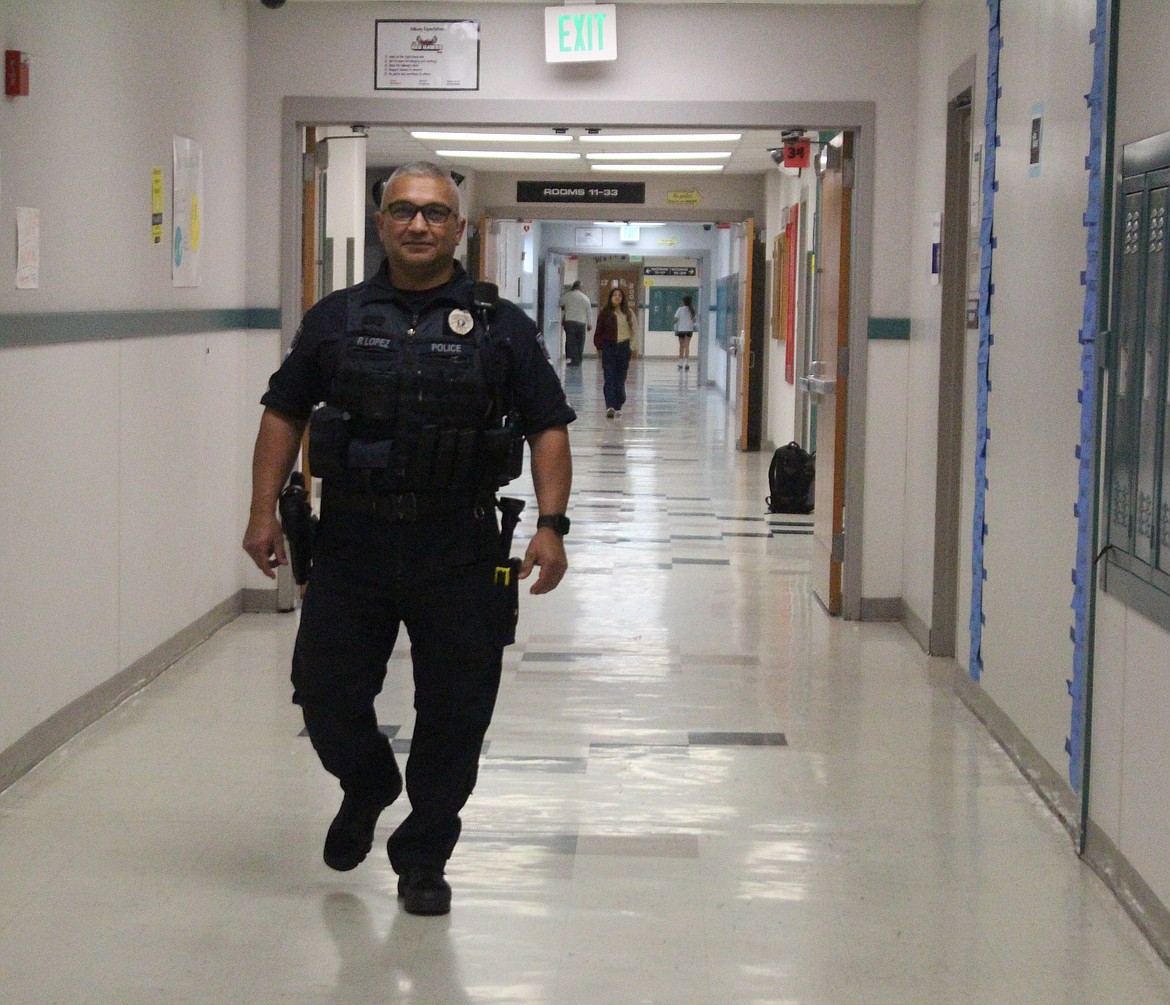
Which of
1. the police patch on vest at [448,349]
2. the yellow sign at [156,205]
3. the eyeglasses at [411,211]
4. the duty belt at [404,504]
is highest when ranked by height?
the yellow sign at [156,205]

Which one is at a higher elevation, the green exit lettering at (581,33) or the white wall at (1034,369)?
the green exit lettering at (581,33)

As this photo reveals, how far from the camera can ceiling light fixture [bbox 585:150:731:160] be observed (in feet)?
44.2

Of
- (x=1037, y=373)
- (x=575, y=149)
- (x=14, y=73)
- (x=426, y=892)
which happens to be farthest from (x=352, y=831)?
(x=575, y=149)

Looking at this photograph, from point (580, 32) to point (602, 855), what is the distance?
3841mm

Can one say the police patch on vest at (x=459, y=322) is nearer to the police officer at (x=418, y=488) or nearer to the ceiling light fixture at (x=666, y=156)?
the police officer at (x=418, y=488)

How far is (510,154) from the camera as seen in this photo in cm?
1409

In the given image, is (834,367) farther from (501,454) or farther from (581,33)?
(501,454)

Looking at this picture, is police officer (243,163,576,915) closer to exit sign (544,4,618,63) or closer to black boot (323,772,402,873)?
black boot (323,772,402,873)

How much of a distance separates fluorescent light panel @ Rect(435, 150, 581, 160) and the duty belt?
10.8 m

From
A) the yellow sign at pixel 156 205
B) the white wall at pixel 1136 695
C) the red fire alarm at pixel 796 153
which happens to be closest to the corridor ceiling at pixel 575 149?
the red fire alarm at pixel 796 153

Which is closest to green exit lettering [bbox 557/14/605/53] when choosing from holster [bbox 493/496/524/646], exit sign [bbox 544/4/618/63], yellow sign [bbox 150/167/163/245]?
exit sign [bbox 544/4/618/63]

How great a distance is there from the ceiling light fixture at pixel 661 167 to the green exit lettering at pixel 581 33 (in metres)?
8.23

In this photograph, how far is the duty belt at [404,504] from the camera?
10.6 feet

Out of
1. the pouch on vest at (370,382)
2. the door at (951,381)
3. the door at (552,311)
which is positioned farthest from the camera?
the door at (552,311)
